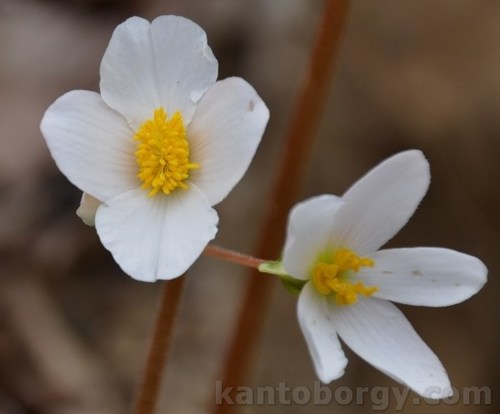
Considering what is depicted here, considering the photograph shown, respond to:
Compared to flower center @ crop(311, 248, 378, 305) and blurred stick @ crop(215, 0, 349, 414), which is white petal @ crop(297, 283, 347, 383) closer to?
flower center @ crop(311, 248, 378, 305)

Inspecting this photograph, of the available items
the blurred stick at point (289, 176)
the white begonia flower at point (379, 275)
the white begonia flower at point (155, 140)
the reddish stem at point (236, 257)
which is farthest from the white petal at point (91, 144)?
the blurred stick at point (289, 176)

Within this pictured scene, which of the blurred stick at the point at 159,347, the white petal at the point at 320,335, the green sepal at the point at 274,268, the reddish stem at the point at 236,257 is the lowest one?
the blurred stick at the point at 159,347

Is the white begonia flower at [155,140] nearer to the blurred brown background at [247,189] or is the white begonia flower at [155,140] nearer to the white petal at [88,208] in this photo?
the white petal at [88,208]

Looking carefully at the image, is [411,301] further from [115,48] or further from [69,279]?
[69,279]

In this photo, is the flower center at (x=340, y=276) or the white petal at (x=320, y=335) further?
the flower center at (x=340, y=276)

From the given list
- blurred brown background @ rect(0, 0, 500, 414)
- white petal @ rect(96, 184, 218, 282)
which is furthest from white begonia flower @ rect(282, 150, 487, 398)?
blurred brown background @ rect(0, 0, 500, 414)

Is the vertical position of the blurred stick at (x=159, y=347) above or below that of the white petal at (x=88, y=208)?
below
